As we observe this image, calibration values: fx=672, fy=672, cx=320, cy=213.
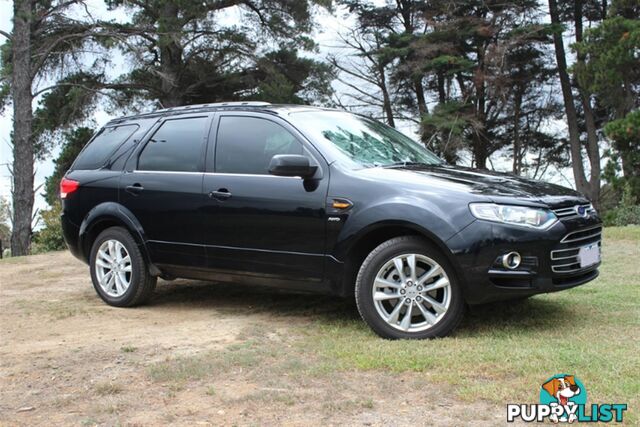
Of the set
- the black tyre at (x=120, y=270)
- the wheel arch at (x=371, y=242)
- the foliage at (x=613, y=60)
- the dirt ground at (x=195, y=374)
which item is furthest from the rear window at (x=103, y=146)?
the foliage at (x=613, y=60)

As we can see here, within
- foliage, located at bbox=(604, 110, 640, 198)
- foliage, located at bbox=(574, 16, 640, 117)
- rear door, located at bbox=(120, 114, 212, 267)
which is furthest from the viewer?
foliage, located at bbox=(574, 16, 640, 117)

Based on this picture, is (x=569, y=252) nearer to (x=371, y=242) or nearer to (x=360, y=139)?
(x=371, y=242)

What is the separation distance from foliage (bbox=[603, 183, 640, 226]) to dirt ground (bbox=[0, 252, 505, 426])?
11.0 metres

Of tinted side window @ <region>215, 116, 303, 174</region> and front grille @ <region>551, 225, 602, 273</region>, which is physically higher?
tinted side window @ <region>215, 116, 303, 174</region>

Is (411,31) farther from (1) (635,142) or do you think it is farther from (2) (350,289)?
(2) (350,289)

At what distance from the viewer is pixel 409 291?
15.4ft

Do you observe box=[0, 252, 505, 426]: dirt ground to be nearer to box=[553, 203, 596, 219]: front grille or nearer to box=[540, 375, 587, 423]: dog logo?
box=[540, 375, 587, 423]: dog logo

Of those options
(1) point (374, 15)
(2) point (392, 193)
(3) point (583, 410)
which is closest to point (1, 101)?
(1) point (374, 15)

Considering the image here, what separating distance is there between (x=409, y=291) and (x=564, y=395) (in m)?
1.43

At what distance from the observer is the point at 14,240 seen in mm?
18797

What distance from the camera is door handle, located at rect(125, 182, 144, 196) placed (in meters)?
6.16

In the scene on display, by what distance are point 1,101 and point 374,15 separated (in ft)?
Result: 46.9

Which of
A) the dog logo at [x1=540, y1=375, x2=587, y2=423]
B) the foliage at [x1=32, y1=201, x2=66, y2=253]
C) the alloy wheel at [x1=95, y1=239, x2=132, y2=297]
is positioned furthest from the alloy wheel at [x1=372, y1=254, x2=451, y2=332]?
the foliage at [x1=32, y1=201, x2=66, y2=253]

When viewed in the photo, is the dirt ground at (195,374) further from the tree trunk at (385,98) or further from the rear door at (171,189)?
the tree trunk at (385,98)
